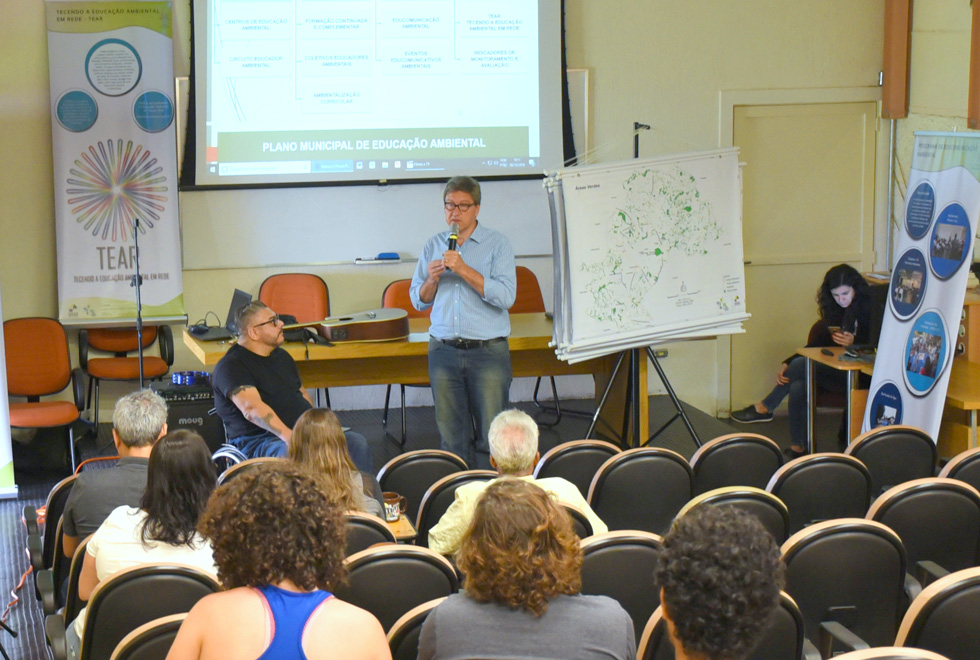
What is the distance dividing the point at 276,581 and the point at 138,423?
5.32 feet

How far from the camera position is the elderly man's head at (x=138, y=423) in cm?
339

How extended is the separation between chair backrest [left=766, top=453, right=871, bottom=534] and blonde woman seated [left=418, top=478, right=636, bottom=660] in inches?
68.6

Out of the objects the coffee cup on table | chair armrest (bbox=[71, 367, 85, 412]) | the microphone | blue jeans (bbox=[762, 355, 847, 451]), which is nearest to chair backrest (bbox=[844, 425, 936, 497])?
the coffee cup on table

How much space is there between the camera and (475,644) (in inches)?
79.0

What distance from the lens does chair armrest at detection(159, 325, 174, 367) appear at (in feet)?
23.0

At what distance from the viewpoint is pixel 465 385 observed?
206 inches

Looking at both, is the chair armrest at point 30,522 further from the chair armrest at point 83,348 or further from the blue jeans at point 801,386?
the blue jeans at point 801,386

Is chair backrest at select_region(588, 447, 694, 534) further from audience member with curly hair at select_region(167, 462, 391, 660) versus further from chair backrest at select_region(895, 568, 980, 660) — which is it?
audience member with curly hair at select_region(167, 462, 391, 660)

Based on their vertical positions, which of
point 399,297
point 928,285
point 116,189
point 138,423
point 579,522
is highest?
point 116,189

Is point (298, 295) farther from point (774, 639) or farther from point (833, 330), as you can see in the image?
point (774, 639)

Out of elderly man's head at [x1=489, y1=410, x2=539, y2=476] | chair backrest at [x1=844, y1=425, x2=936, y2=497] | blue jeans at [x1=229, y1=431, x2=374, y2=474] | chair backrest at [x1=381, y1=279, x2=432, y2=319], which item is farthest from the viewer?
chair backrest at [x1=381, y1=279, x2=432, y2=319]

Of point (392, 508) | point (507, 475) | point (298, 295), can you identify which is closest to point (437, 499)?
point (392, 508)

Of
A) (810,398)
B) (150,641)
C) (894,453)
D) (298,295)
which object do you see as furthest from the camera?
(298,295)

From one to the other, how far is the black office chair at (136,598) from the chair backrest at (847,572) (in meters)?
1.53
